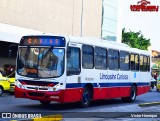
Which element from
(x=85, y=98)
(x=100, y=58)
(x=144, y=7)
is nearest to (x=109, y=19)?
(x=144, y=7)

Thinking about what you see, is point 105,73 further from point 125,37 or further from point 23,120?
point 125,37

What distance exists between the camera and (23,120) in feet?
39.8

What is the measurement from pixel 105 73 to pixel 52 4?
28537mm

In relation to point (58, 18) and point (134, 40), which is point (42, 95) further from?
point (134, 40)

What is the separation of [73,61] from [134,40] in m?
67.7

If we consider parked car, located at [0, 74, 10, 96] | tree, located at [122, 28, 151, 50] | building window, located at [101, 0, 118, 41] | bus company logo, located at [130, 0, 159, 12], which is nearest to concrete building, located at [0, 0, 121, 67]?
building window, located at [101, 0, 118, 41]

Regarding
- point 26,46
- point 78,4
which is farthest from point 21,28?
point 26,46

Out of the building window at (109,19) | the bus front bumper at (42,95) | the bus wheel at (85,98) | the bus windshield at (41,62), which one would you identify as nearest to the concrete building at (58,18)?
the building window at (109,19)

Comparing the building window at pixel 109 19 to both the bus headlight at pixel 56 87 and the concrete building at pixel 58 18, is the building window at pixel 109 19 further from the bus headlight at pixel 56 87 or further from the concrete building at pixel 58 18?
the bus headlight at pixel 56 87

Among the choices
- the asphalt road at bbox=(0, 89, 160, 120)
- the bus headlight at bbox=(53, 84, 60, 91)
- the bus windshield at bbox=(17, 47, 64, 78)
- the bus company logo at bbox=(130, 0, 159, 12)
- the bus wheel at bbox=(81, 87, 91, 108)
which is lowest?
the asphalt road at bbox=(0, 89, 160, 120)

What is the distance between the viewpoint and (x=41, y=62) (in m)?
16.8

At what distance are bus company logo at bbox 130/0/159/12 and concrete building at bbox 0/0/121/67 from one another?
5.42m

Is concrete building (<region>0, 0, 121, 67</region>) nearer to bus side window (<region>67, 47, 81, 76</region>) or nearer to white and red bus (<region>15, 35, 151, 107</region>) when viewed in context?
white and red bus (<region>15, 35, 151, 107</region>)

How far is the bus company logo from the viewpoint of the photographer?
5469 centimetres
